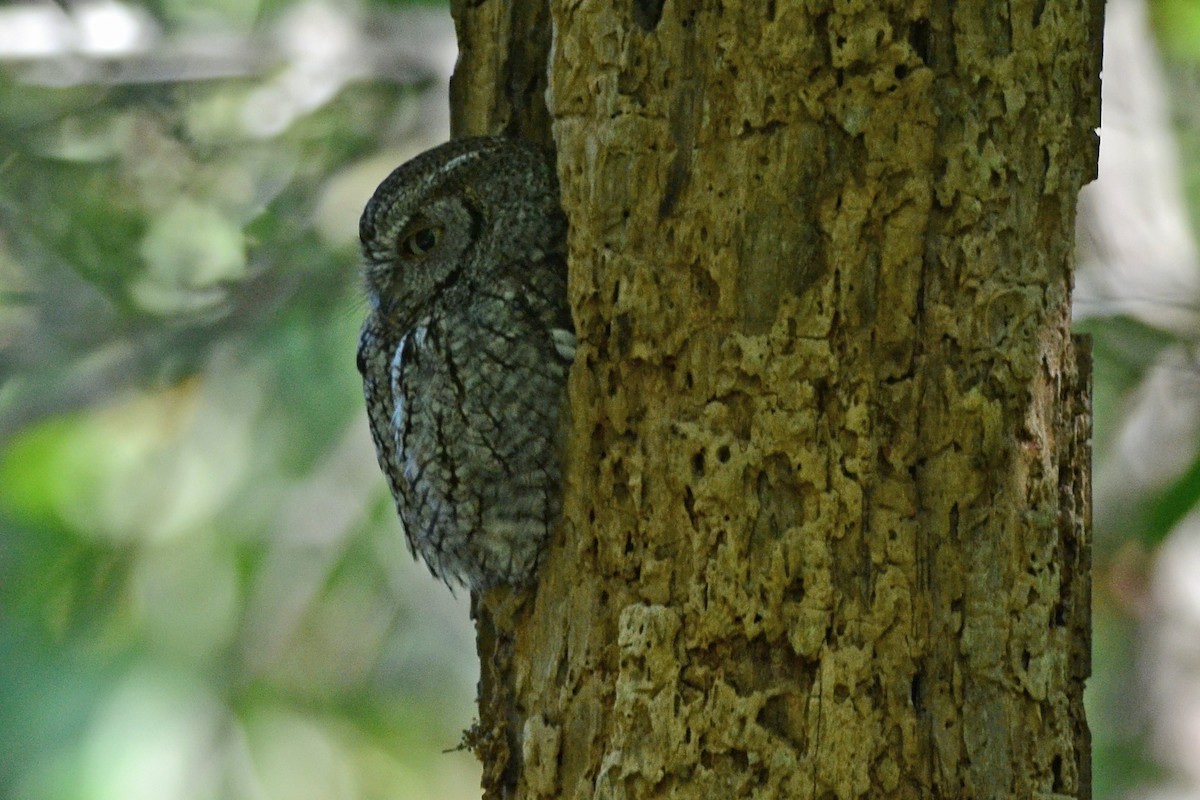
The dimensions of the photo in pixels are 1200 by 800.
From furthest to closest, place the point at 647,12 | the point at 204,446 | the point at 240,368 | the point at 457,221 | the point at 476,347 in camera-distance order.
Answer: the point at 204,446
the point at 240,368
the point at 457,221
the point at 476,347
the point at 647,12

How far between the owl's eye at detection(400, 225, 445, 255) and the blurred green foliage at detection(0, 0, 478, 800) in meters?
1.28

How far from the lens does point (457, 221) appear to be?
97.0 inches

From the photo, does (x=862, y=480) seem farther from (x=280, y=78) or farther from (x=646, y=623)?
(x=280, y=78)

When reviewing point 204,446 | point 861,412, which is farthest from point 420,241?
point 204,446

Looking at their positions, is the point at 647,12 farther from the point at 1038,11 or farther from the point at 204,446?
the point at 204,446

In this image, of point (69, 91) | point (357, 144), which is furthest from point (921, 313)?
point (69, 91)

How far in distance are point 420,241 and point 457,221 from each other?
12 centimetres

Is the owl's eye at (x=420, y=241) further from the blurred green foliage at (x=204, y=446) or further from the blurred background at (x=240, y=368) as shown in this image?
the blurred green foliage at (x=204, y=446)

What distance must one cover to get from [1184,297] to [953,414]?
2175mm

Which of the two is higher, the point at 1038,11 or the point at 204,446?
the point at 204,446

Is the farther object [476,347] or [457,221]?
[457,221]

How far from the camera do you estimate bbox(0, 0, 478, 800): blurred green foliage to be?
14.9ft

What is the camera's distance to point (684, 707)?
196 cm

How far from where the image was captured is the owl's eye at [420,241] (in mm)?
2516
